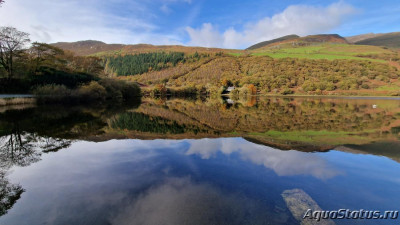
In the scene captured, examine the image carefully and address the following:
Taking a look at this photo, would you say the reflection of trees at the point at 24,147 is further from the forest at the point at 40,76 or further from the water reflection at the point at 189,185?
the forest at the point at 40,76

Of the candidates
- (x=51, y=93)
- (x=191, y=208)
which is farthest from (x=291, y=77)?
(x=191, y=208)

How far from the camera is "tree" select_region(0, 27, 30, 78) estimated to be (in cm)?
3216

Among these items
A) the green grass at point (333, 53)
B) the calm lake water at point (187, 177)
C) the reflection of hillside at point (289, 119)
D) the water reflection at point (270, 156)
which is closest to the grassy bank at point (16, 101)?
the reflection of hillside at point (289, 119)

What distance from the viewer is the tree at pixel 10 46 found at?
32156mm

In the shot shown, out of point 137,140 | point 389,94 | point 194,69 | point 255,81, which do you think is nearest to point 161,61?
point 194,69

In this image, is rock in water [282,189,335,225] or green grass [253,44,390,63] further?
green grass [253,44,390,63]

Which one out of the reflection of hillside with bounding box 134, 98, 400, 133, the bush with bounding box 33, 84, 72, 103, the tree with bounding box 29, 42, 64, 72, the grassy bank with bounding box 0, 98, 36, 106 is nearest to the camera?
the reflection of hillside with bounding box 134, 98, 400, 133

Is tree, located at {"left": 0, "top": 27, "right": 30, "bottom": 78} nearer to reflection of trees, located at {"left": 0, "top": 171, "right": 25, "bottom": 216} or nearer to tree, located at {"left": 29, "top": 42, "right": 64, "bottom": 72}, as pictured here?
tree, located at {"left": 29, "top": 42, "right": 64, "bottom": 72}

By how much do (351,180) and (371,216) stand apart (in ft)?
6.52

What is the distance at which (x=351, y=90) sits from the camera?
73625 millimetres

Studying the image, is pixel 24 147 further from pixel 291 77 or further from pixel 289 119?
pixel 291 77

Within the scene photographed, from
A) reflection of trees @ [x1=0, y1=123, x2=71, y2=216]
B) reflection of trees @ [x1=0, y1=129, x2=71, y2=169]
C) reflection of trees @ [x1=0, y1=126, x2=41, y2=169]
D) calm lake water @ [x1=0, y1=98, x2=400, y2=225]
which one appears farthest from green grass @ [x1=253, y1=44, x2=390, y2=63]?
reflection of trees @ [x1=0, y1=126, x2=41, y2=169]

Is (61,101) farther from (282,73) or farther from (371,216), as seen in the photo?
(282,73)

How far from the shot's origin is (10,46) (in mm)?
33188
